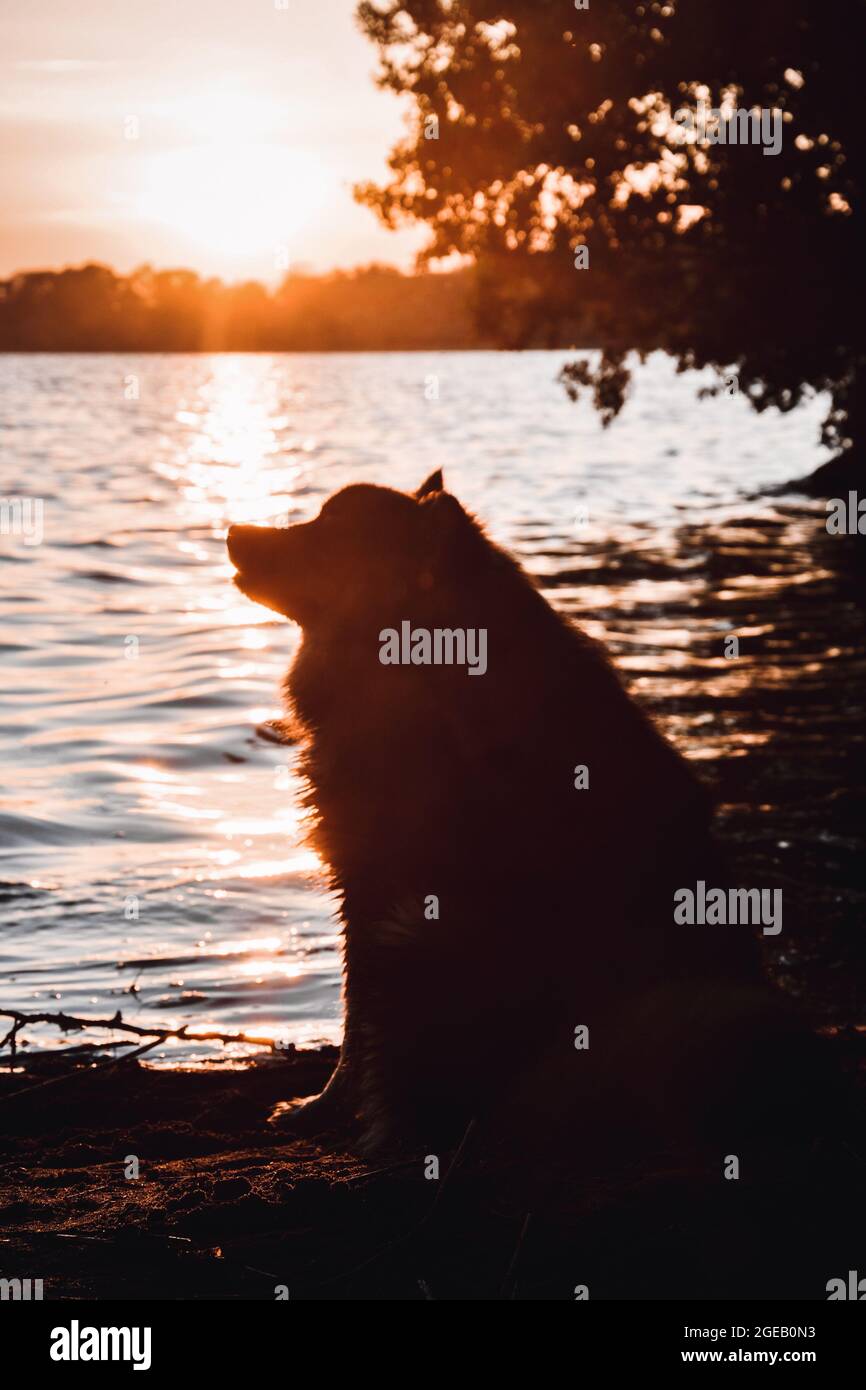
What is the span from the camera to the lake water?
8086 millimetres

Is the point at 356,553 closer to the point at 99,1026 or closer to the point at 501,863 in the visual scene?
the point at 501,863

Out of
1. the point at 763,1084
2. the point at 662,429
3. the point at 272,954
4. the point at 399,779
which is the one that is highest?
the point at 662,429

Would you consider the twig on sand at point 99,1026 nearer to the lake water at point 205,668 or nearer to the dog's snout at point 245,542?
the lake water at point 205,668

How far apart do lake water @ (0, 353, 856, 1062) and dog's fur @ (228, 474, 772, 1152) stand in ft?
0.80

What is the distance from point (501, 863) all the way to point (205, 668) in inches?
434

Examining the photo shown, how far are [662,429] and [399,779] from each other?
67.7m

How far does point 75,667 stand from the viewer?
15.2m

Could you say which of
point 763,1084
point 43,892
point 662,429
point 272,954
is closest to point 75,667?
point 43,892

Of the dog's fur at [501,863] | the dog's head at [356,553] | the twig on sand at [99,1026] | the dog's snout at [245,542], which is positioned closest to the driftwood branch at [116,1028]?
the twig on sand at [99,1026]

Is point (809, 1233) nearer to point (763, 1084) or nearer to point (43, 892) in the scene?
point (763, 1084)

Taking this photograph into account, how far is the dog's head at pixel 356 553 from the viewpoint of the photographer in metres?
5.40

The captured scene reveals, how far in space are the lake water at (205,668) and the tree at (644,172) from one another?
13.3 ft
